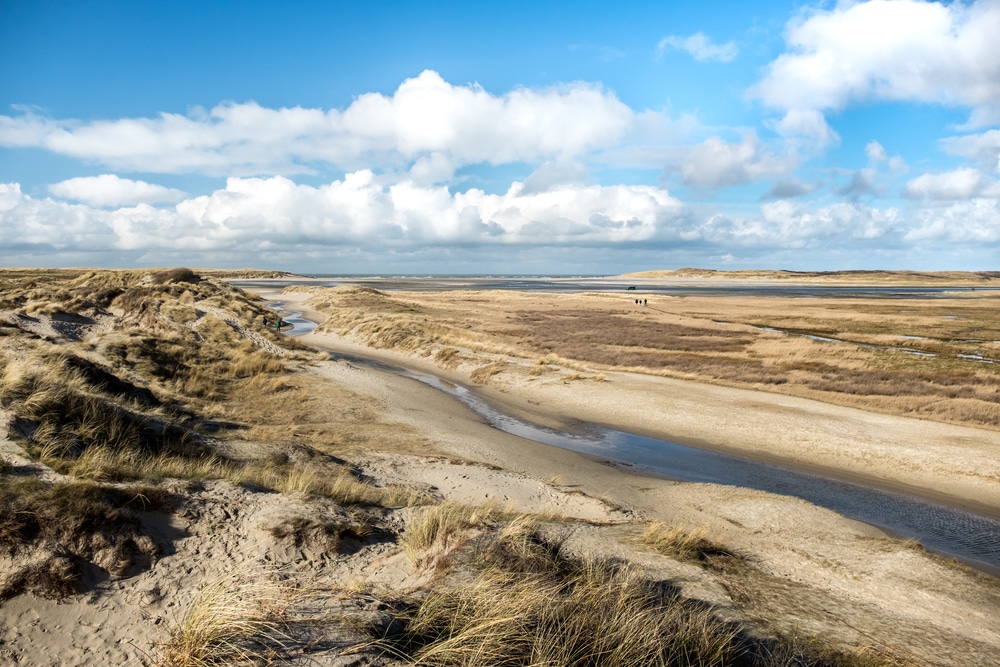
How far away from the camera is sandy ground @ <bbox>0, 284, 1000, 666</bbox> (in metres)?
5.24

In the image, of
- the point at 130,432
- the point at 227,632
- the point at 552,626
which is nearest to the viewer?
the point at 227,632

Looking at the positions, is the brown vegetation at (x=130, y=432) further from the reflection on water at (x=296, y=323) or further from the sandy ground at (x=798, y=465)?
the reflection on water at (x=296, y=323)

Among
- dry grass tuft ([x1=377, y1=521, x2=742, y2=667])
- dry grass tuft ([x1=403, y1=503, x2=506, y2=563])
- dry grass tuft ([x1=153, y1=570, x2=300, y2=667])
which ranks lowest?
dry grass tuft ([x1=403, y1=503, x2=506, y2=563])

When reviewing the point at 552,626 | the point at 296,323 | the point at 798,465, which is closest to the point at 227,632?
the point at 552,626

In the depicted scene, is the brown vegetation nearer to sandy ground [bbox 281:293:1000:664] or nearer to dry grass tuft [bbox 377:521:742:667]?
sandy ground [bbox 281:293:1000:664]

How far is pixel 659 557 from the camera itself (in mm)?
8195

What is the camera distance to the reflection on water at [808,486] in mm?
11484

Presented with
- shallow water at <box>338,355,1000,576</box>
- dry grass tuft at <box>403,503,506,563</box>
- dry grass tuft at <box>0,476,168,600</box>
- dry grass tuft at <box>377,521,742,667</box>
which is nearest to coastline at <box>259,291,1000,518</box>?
shallow water at <box>338,355,1000,576</box>

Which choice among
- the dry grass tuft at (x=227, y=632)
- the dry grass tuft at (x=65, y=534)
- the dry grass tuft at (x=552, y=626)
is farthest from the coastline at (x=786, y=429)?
the dry grass tuft at (x=65, y=534)

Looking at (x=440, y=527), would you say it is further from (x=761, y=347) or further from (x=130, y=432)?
(x=761, y=347)

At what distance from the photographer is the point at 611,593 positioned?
6137 mm

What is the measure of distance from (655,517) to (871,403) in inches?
683

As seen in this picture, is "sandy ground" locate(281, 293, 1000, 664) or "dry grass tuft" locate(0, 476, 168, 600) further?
"sandy ground" locate(281, 293, 1000, 664)

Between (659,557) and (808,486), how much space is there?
28.4 feet
